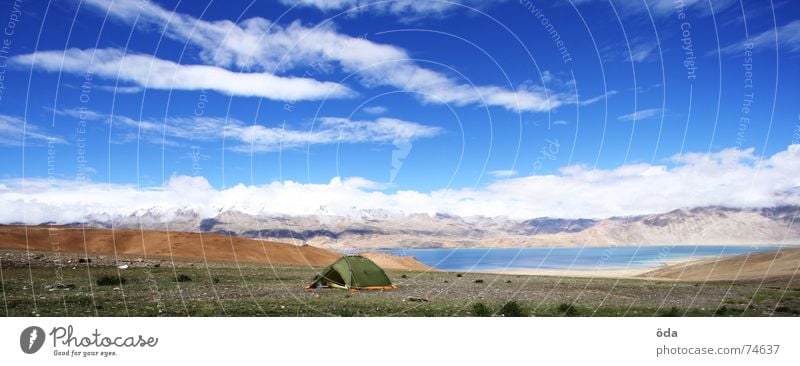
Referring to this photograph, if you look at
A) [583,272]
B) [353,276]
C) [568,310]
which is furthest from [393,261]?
[568,310]

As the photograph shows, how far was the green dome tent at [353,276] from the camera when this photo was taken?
31.0 metres

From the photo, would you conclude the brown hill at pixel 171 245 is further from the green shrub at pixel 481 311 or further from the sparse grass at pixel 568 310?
the green shrub at pixel 481 311

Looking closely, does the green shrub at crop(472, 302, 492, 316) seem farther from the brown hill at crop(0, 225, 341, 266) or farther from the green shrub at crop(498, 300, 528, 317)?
the brown hill at crop(0, 225, 341, 266)

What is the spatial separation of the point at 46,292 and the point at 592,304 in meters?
25.6

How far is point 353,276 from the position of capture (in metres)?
31.2

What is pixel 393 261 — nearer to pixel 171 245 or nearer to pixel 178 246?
pixel 178 246

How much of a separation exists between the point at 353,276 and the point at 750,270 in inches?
2059

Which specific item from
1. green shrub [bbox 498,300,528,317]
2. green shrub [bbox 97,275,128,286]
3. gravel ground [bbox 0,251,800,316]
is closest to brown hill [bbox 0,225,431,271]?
green shrub [bbox 97,275,128,286]

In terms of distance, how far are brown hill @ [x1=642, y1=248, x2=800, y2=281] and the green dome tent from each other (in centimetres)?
3998

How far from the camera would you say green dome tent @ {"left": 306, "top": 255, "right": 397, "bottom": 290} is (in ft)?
102
